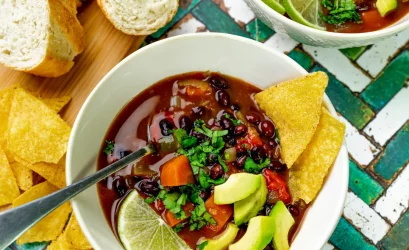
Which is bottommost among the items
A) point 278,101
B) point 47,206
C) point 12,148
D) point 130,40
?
point 12,148

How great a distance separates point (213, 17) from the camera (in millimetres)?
2998

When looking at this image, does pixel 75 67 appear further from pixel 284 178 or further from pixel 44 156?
pixel 284 178

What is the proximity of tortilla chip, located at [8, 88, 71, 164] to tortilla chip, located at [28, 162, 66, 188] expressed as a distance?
38 millimetres

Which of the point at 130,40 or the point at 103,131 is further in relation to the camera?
the point at 130,40

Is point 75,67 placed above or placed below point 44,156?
above

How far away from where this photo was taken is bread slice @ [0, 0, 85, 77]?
2779mm

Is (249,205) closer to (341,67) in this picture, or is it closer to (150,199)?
(150,199)

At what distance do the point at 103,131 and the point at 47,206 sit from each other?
46 cm

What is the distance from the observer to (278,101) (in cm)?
259

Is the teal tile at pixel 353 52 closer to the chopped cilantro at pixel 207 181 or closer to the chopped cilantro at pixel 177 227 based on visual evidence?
the chopped cilantro at pixel 207 181

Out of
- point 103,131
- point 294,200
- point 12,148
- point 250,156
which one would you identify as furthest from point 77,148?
point 294,200

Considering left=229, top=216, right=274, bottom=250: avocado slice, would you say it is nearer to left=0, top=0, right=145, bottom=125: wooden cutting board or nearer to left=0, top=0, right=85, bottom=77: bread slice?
left=0, top=0, right=145, bottom=125: wooden cutting board

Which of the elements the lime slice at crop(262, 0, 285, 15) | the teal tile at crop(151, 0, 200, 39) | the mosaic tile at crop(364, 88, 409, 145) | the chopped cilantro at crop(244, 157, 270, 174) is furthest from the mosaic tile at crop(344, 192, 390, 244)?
the teal tile at crop(151, 0, 200, 39)

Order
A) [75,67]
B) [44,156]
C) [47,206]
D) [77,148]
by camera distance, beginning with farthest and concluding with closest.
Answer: [75,67], [44,156], [77,148], [47,206]
